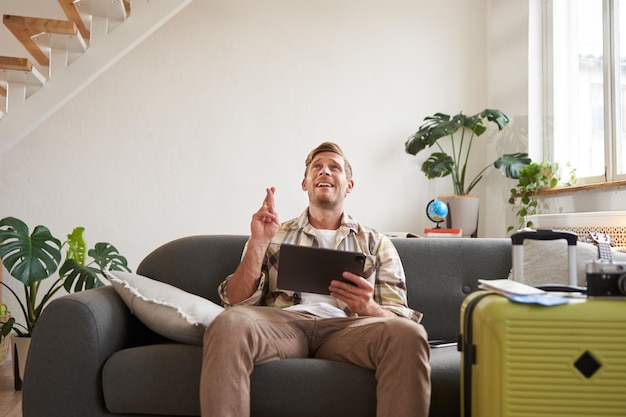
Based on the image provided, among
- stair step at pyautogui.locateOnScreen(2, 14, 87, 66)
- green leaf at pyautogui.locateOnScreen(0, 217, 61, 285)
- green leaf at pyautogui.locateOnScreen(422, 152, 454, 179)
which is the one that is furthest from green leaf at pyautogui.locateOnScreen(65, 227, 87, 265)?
green leaf at pyautogui.locateOnScreen(422, 152, 454, 179)

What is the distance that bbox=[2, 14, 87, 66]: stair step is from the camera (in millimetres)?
3756

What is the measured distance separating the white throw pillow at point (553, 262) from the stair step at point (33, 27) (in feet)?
9.26

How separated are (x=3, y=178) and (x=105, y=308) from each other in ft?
9.66

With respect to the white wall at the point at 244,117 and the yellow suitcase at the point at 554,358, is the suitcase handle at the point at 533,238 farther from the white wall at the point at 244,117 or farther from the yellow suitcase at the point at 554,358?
the white wall at the point at 244,117

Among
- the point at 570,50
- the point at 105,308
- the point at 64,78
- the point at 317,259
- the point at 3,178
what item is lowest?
the point at 105,308

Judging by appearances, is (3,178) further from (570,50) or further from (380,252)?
(570,50)

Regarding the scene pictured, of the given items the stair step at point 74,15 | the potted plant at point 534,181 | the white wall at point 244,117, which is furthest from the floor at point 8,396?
the potted plant at point 534,181

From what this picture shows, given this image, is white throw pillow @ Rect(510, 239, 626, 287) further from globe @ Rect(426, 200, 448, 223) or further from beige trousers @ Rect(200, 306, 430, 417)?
globe @ Rect(426, 200, 448, 223)

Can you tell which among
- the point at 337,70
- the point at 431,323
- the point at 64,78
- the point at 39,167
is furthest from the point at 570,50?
the point at 39,167

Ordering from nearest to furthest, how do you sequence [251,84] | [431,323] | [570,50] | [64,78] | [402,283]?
[402,283], [431,323], [64,78], [570,50], [251,84]

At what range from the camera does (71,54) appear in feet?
14.0

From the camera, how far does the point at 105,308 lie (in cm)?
216

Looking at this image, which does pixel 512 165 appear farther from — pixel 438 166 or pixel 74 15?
pixel 74 15

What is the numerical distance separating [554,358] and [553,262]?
2.40 feet
